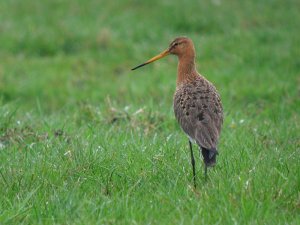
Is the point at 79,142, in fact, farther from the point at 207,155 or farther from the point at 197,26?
the point at 197,26

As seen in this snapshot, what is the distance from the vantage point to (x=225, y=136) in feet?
24.7

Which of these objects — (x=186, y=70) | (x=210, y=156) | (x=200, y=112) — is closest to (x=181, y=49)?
(x=186, y=70)

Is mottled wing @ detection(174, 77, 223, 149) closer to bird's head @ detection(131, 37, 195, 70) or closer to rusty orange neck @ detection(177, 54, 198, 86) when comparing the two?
rusty orange neck @ detection(177, 54, 198, 86)

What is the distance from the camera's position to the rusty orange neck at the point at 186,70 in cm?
693

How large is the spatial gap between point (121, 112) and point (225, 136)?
138 cm

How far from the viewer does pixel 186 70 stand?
705 centimetres

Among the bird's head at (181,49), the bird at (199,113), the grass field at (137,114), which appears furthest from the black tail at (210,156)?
the bird's head at (181,49)

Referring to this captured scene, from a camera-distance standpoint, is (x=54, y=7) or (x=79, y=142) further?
(x=54, y=7)

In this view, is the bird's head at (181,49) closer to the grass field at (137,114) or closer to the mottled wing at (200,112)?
the mottled wing at (200,112)

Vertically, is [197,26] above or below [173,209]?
below

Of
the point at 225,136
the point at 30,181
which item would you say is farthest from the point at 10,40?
the point at 30,181

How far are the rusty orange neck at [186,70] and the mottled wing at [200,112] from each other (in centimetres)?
28

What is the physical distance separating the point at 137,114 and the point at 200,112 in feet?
6.89

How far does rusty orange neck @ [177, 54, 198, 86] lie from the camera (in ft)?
22.7
